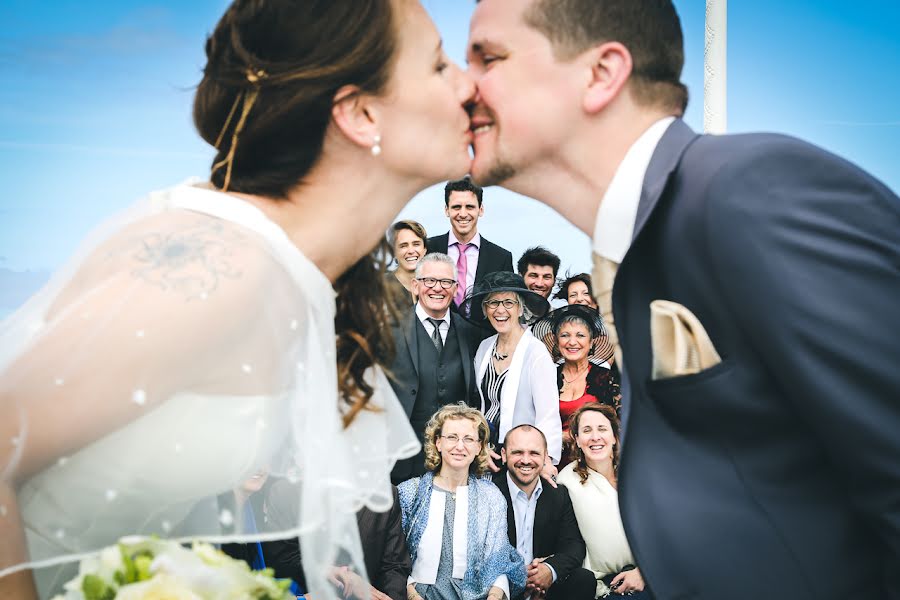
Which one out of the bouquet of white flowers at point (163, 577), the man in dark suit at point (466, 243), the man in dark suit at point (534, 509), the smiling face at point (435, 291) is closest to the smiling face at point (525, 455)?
the man in dark suit at point (534, 509)

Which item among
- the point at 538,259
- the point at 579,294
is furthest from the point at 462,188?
the point at 579,294

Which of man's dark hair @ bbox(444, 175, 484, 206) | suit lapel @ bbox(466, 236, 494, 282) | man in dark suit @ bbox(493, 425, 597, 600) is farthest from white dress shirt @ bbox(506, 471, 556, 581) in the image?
man's dark hair @ bbox(444, 175, 484, 206)

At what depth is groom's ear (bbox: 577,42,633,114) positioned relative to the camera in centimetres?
237

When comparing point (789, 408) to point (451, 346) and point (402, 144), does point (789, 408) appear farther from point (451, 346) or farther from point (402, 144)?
point (451, 346)

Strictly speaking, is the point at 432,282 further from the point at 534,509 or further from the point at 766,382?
the point at 766,382

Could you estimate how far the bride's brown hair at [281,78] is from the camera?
225cm

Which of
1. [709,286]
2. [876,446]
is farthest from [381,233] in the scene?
[876,446]

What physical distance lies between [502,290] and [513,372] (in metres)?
0.69

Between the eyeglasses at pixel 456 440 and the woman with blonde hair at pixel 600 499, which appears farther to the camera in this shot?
the woman with blonde hair at pixel 600 499

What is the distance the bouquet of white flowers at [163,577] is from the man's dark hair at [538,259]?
566 cm

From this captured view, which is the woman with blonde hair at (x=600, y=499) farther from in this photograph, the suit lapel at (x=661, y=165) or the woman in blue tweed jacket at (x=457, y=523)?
the suit lapel at (x=661, y=165)

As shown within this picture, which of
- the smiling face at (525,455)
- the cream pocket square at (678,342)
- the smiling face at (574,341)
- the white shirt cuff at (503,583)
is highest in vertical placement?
the cream pocket square at (678,342)

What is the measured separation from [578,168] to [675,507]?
1034 millimetres

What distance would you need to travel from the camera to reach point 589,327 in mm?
6391
